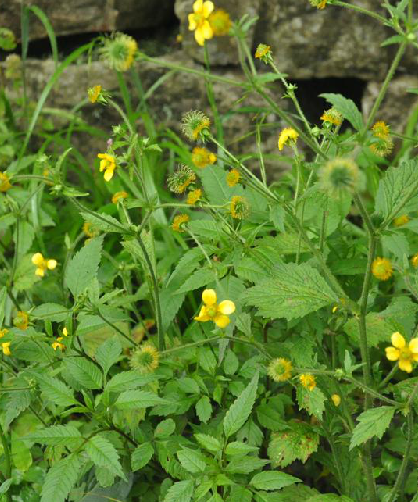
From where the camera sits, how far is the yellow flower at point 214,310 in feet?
3.84

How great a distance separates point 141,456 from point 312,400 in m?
0.34

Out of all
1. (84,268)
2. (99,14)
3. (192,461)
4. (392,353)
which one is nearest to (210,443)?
(192,461)

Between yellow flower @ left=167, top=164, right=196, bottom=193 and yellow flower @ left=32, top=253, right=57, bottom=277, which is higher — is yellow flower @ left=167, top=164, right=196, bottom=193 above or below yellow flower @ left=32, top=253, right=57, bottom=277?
above

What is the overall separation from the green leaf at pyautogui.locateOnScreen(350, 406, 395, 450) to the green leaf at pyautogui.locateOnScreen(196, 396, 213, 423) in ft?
1.12

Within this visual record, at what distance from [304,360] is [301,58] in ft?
4.59

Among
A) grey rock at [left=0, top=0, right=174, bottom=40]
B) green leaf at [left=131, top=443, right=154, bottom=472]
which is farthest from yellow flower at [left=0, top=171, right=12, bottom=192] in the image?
grey rock at [left=0, top=0, right=174, bottom=40]

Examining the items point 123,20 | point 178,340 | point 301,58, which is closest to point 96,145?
point 123,20

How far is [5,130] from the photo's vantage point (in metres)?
2.47

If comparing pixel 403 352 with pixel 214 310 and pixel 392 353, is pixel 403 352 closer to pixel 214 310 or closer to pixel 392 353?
pixel 392 353

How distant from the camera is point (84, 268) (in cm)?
149

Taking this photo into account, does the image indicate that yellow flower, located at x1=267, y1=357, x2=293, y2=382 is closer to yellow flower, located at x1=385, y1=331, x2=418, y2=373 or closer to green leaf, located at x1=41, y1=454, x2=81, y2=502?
yellow flower, located at x1=385, y1=331, x2=418, y2=373

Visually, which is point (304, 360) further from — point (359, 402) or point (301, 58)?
point (301, 58)

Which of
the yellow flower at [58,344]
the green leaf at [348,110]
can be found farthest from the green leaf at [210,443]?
the green leaf at [348,110]

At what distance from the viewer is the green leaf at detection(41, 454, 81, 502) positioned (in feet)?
3.86
